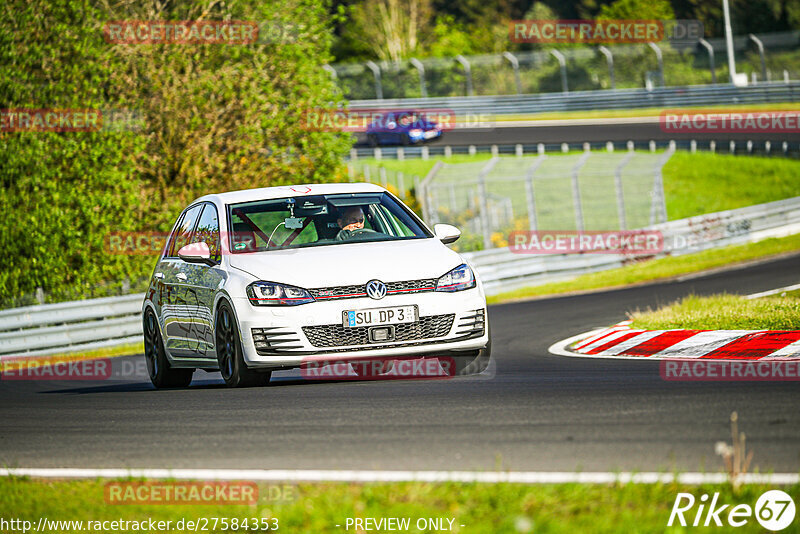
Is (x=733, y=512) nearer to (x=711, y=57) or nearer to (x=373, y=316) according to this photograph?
(x=373, y=316)

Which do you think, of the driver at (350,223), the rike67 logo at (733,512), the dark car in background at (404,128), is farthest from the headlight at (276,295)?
the dark car in background at (404,128)

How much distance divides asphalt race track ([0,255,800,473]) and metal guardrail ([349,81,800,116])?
132 ft

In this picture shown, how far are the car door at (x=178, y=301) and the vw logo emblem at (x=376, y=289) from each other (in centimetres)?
202

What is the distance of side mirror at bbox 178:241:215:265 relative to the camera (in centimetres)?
971

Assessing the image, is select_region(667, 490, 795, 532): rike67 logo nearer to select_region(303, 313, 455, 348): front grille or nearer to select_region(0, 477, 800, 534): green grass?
select_region(0, 477, 800, 534): green grass

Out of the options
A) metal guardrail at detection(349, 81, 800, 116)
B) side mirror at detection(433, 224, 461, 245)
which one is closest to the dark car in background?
metal guardrail at detection(349, 81, 800, 116)

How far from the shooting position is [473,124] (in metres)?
54.5

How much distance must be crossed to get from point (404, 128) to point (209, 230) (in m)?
39.0

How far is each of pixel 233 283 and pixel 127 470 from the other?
315 centimetres

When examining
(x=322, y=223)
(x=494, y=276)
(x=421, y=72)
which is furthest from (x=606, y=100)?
(x=322, y=223)

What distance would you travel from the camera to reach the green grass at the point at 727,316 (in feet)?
38.3

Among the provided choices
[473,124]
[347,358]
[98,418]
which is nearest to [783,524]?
[347,358]

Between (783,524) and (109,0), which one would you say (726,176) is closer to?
(109,0)

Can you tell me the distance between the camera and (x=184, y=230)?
1128cm
